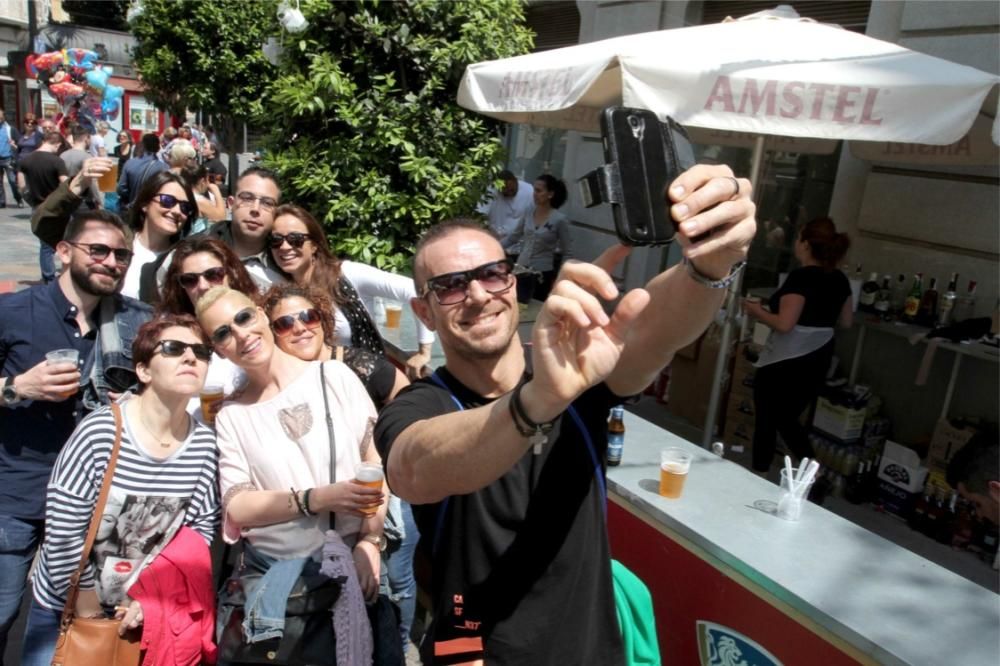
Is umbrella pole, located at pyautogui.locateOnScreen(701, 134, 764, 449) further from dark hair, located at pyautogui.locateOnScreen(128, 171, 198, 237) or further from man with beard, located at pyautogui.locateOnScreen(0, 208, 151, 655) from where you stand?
man with beard, located at pyautogui.locateOnScreen(0, 208, 151, 655)

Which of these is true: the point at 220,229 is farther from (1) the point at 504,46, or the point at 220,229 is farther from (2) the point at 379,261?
(1) the point at 504,46

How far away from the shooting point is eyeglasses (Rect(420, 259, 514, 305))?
176 cm

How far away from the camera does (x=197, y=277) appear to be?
325 cm

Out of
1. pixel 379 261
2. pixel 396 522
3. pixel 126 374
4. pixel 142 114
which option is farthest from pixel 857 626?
pixel 142 114

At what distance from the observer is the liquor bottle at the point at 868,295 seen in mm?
5531

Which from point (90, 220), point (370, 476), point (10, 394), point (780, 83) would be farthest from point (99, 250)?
point (780, 83)

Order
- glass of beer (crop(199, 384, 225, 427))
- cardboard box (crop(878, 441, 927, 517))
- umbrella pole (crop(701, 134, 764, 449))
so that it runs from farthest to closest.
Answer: cardboard box (crop(878, 441, 927, 517)), umbrella pole (crop(701, 134, 764, 449)), glass of beer (crop(199, 384, 225, 427))

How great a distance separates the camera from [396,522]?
9.86 ft

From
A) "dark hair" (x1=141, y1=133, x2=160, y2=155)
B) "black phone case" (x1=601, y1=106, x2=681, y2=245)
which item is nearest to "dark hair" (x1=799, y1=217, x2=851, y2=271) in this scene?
"black phone case" (x1=601, y1=106, x2=681, y2=245)

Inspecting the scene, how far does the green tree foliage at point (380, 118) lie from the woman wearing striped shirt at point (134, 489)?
2.15m

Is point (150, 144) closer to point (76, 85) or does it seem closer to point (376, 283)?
point (76, 85)

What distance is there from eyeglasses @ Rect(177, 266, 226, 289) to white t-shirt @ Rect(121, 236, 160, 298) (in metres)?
0.67

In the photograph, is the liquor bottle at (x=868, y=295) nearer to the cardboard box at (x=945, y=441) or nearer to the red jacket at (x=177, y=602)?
the cardboard box at (x=945, y=441)

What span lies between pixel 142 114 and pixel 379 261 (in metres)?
32.2
